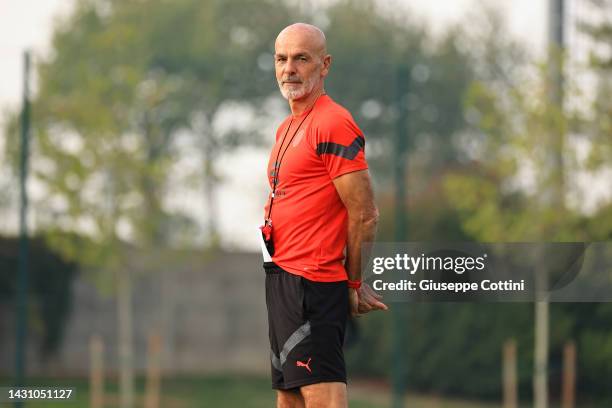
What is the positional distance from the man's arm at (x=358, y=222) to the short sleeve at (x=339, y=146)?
0.09 ft

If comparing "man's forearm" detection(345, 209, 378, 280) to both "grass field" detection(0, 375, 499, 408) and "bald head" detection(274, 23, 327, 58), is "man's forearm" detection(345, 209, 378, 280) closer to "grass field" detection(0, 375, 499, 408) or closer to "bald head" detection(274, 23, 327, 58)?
"bald head" detection(274, 23, 327, 58)

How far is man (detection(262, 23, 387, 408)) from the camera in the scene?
348 centimetres

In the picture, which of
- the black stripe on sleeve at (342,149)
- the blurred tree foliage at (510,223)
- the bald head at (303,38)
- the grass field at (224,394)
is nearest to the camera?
the black stripe on sleeve at (342,149)

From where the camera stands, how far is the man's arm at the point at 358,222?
136 inches

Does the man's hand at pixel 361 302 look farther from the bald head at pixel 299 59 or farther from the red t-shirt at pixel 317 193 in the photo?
the bald head at pixel 299 59

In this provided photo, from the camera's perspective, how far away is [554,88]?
1065cm

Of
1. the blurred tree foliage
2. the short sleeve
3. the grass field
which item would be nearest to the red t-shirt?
the short sleeve

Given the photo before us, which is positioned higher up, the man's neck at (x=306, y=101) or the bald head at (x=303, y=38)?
the bald head at (x=303, y=38)

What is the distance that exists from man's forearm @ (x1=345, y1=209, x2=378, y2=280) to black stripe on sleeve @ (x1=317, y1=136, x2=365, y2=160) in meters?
0.20

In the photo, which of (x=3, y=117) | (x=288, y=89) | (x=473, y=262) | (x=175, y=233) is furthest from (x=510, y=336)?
(x=288, y=89)

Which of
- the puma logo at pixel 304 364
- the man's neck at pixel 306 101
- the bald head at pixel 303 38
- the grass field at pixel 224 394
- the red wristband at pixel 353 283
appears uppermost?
the bald head at pixel 303 38

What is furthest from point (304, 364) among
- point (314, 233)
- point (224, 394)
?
point (224, 394)

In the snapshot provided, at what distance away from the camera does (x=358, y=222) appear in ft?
11.5

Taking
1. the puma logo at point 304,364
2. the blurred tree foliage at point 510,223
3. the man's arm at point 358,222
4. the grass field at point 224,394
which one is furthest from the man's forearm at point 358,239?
the grass field at point 224,394
